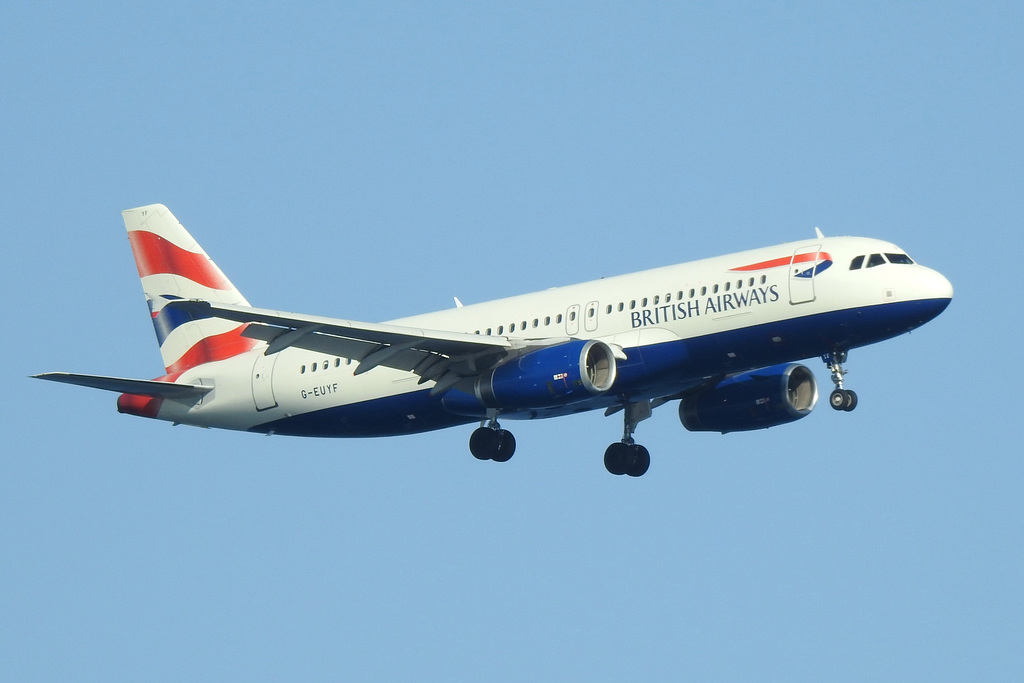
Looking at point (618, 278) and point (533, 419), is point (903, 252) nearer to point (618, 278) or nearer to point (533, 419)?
point (618, 278)

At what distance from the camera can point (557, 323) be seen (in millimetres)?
42812

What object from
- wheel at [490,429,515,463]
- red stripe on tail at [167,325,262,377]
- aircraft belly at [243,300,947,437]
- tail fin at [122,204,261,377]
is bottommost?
wheel at [490,429,515,463]

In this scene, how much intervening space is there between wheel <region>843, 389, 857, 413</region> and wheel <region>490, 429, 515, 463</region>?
9694 millimetres

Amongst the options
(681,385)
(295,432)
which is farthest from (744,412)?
(295,432)

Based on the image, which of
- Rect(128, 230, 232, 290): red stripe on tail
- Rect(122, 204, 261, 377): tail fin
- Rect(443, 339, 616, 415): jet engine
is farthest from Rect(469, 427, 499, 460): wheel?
Rect(128, 230, 232, 290): red stripe on tail

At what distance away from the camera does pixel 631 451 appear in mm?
45969

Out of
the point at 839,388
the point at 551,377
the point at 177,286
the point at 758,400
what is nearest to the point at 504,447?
the point at 551,377

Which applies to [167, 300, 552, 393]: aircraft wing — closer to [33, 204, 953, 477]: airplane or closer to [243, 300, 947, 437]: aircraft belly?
[33, 204, 953, 477]: airplane

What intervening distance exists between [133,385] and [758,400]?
1751 centimetres

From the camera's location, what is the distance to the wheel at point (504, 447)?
4462 centimetres

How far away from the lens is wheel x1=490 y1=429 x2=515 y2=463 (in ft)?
146

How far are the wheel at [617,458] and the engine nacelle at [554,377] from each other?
5915 mm

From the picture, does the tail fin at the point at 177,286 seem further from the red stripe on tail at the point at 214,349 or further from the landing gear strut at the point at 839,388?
the landing gear strut at the point at 839,388

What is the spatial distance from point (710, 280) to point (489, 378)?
616 cm
